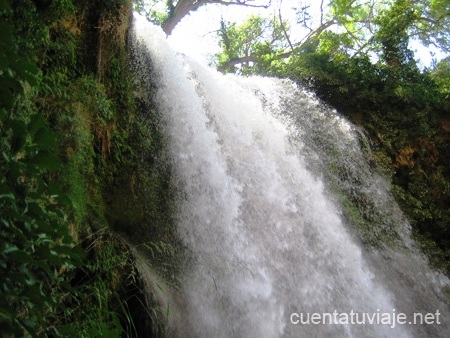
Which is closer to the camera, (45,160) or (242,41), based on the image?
(45,160)

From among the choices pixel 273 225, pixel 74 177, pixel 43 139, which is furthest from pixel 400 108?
pixel 43 139

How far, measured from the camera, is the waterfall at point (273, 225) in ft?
14.2

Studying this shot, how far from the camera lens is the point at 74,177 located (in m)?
3.64

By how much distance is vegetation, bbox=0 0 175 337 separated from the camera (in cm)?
173

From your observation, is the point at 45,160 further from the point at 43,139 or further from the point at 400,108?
the point at 400,108

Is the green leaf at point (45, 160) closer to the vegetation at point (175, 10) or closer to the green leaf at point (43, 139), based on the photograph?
the green leaf at point (43, 139)

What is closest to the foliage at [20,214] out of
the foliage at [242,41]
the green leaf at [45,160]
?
the green leaf at [45,160]

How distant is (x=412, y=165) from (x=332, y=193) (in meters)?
2.01

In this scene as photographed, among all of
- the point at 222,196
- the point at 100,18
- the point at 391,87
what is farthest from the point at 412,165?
the point at 100,18

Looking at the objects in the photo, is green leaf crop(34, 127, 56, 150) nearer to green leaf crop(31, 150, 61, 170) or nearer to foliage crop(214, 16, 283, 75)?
green leaf crop(31, 150, 61, 170)

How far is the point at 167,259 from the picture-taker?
4.54 metres

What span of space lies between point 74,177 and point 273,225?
252cm

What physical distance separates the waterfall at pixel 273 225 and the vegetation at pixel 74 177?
1.46 ft

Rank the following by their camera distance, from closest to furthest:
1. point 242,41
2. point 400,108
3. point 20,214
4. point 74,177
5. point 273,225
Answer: point 20,214 → point 74,177 → point 273,225 → point 400,108 → point 242,41
